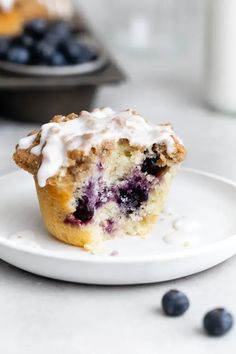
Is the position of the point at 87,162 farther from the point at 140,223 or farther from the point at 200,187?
the point at 200,187

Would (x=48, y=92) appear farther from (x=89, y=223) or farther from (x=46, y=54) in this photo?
(x=89, y=223)

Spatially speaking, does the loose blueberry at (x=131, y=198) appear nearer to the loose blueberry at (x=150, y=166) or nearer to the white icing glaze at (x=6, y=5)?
the loose blueberry at (x=150, y=166)

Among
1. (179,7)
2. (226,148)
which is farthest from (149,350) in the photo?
(179,7)

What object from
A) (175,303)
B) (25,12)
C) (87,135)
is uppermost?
(87,135)

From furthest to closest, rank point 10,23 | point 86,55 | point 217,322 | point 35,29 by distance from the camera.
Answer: point 10,23 < point 35,29 < point 86,55 < point 217,322

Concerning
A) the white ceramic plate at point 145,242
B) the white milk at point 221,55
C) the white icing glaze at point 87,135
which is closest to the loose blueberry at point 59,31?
the white milk at point 221,55

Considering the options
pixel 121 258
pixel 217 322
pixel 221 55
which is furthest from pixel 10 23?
pixel 217 322
